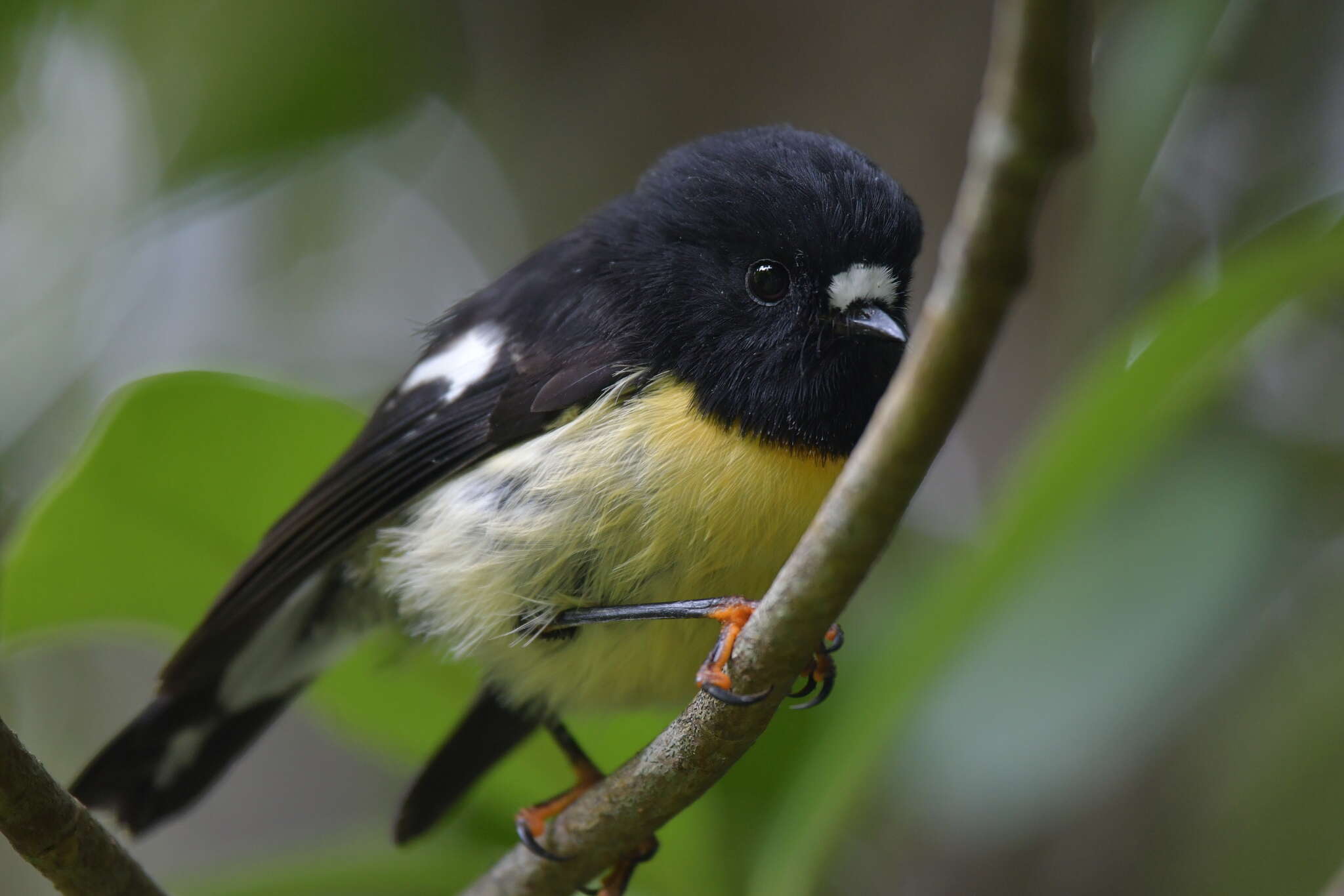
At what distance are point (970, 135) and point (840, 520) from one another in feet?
7.82

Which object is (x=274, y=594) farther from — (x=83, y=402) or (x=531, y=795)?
(x=83, y=402)

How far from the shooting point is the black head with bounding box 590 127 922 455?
173 cm

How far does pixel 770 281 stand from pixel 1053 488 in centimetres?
50

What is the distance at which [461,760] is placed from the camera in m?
2.28

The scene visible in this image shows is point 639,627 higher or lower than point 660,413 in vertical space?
lower

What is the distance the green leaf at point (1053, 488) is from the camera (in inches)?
62.4

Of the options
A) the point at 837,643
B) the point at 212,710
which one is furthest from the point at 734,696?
the point at 212,710

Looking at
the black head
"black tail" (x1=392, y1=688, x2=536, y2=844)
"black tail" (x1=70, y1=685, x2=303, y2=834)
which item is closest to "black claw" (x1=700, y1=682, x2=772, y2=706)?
the black head

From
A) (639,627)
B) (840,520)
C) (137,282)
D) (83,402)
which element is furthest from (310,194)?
(840,520)

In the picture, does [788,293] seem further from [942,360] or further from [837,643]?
[942,360]

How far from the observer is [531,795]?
239 centimetres

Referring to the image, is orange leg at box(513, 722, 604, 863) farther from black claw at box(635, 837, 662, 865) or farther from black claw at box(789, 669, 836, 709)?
black claw at box(789, 669, 836, 709)

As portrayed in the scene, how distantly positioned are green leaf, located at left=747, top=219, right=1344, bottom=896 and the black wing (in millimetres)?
659

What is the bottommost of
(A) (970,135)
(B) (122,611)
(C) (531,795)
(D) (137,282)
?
(C) (531,795)
